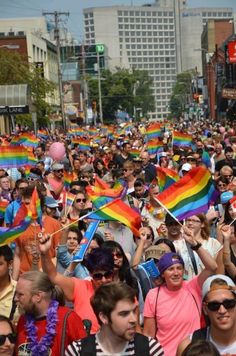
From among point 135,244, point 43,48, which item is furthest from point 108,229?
point 43,48

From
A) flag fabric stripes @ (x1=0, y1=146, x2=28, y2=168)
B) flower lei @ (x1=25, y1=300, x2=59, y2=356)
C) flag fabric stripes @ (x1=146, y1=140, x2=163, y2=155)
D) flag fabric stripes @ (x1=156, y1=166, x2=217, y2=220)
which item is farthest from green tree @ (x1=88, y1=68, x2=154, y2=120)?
flower lei @ (x1=25, y1=300, x2=59, y2=356)

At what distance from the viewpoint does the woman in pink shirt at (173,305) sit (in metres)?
5.43

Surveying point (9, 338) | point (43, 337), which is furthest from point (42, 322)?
point (9, 338)

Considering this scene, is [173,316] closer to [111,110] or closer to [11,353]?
[11,353]

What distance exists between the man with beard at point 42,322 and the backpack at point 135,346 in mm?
321

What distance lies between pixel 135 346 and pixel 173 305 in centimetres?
106

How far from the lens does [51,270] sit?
566cm

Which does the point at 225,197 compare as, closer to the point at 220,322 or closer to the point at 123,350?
the point at 220,322

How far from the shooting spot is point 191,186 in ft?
25.2

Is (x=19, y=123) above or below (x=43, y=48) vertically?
below

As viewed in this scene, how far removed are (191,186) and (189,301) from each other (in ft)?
7.52

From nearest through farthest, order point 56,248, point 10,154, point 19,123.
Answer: point 56,248, point 10,154, point 19,123

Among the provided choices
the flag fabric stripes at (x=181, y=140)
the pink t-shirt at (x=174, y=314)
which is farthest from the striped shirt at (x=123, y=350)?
the flag fabric stripes at (x=181, y=140)

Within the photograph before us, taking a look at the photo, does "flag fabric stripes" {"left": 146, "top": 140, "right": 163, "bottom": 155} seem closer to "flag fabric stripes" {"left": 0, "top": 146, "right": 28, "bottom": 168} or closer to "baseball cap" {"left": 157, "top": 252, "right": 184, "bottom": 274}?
"flag fabric stripes" {"left": 0, "top": 146, "right": 28, "bottom": 168}
